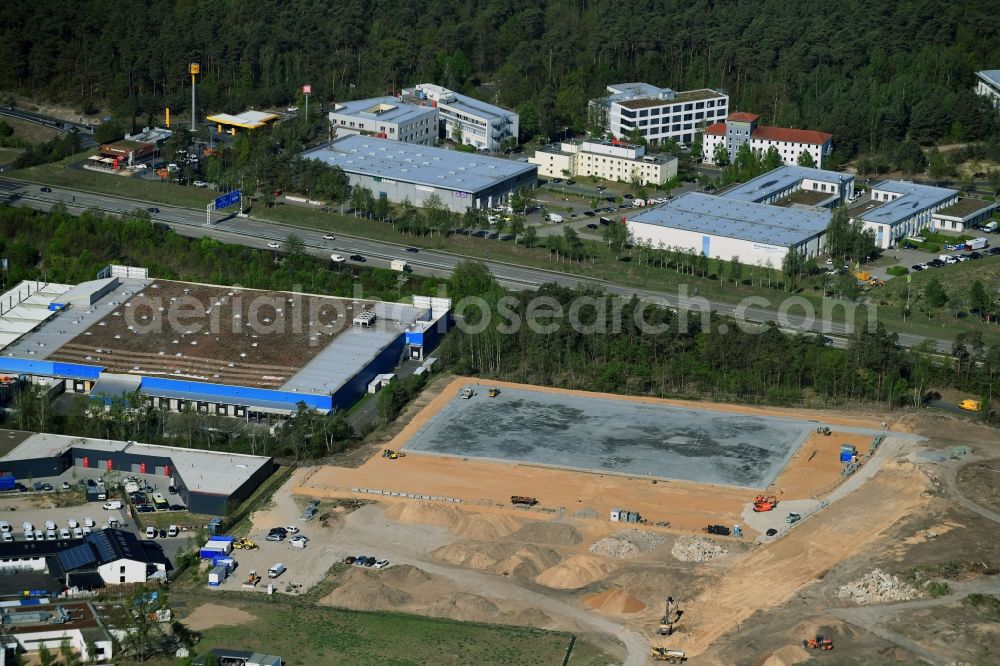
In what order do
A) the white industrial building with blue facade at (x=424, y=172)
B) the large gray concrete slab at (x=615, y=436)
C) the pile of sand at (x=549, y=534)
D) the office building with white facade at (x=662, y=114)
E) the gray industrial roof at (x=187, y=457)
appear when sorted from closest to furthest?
the pile of sand at (x=549, y=534) → the gray industrial roof at (x=187, y=457) → the large gray concrete slab at (x=615, y=436) → the white industrial building with blue facade at (x=424, y=172) → the office building with white facade at (x=662, y=114)

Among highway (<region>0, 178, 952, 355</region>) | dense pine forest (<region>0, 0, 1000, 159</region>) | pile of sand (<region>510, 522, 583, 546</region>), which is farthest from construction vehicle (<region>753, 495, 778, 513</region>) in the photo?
dense pine forest (<region>0, 0, 1000, 159</region>)

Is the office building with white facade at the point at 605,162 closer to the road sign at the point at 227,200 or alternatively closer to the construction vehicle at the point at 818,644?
the road sign at the point at 227,200

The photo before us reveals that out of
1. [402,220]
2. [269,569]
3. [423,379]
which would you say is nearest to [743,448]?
[423,379]

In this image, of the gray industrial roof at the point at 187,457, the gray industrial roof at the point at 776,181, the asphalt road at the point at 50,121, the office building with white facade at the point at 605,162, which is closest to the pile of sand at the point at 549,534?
the gray industrial roof at the point at 187,457

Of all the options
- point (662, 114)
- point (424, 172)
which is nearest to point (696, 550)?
point (424, 172)

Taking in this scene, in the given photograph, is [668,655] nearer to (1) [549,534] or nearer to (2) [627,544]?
(2) [627,544]

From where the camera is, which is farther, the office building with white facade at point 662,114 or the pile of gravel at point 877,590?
the office building with white facade at point 662,114

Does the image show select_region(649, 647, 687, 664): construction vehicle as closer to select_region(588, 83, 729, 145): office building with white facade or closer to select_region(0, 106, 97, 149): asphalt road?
select_region(588, 83, 729, 145): office building with white facade
